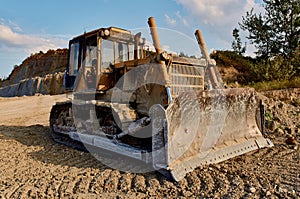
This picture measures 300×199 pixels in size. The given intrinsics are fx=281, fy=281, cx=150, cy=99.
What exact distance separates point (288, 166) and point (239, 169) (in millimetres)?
764

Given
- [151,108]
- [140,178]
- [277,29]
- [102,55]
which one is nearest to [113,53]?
[102,55]

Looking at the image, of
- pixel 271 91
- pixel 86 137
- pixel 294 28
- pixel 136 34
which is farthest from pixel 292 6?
pixel 86 137

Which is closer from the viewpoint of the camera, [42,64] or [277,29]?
[277,29]

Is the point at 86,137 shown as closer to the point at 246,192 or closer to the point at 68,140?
the point at 68,140

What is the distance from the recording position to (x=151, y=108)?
13.4ft

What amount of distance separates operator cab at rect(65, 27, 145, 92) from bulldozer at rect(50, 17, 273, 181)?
0.07 feet

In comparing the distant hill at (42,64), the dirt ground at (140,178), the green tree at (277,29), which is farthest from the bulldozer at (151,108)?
the distant hill at (42,64)

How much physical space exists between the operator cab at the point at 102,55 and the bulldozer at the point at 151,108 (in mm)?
22

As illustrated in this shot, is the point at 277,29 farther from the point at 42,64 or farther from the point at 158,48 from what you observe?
the point at 42,64

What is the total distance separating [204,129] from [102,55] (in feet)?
9.36

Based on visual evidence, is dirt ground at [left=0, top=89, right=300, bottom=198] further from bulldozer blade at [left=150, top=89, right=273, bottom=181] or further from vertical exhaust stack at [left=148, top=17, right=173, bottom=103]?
vertical exhaust stack at [left=148, top=17, right=173, bottom=103]

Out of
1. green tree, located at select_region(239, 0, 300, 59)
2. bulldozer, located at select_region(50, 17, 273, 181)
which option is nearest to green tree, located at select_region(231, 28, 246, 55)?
green tree, located at select_region(239, 0, 300, 59)

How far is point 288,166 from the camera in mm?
4195

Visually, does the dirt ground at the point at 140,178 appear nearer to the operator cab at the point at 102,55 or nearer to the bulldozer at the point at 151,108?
the bulldozer at the point at 151,108
